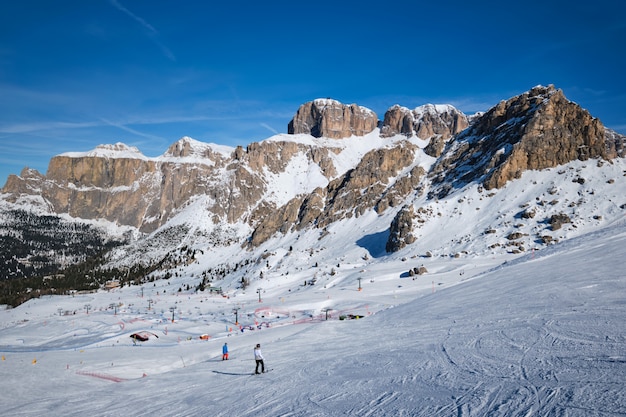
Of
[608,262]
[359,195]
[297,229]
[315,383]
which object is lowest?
[315,383]

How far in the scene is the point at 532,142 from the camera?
9419cm

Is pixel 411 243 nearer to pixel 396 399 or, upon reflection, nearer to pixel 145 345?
pixel 145 345

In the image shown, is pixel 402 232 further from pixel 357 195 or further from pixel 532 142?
pixel 357 195

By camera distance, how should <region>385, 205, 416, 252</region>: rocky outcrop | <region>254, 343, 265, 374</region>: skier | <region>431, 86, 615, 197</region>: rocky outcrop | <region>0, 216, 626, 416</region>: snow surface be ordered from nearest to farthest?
<region>0, 216, 626, 416</region>: snow surface < <region>254, 343, 265, 374</region>: skier < <region>385, 205, 416, 252</region>: rocky outcrop < <region>431, 86, 615, 197</region>: rocky outcrop

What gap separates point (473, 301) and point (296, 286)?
53646 millimetres

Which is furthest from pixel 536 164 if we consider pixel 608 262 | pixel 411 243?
pixel 608 262

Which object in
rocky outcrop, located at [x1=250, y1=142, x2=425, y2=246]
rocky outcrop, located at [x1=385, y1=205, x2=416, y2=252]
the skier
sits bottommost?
the skier

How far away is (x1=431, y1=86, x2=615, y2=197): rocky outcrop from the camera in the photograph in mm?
90688

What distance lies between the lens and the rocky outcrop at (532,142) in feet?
298

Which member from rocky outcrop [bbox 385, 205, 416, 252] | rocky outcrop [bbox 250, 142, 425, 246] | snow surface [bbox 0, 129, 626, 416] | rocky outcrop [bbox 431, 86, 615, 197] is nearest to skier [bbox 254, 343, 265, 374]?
snow surface [bbox 0, 129, 626, 416]

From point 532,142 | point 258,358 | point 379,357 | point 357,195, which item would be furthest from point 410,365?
point 357,195

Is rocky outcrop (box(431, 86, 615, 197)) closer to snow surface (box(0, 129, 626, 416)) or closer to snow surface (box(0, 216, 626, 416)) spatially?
snow surface (box(0, 129, 626, 416))

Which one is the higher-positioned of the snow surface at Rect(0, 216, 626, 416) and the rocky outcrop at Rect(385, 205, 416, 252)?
the rocky outcrop at Rect(385, 205, 416, 252)

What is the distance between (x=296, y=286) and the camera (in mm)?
75062
